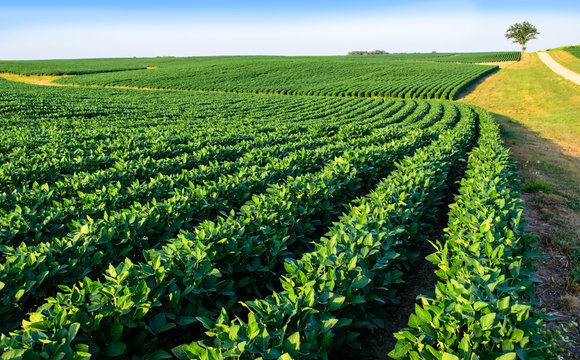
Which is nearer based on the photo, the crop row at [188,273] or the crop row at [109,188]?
the crop row at [188,273]

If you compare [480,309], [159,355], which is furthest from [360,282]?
[159,355]

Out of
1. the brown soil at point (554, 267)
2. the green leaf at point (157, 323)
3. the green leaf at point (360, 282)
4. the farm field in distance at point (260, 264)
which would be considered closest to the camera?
the farm field in distance at point (260, 264)

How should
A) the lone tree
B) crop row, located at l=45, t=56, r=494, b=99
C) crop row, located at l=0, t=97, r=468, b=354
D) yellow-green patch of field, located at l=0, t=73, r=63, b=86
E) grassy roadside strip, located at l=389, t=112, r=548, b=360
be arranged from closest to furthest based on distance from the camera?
grassy roadside strip, located at l=389, t=112, r=548, b=360, crop row, located at l=0, t=97, r=468, b=354, crop row, located at l=45, t=56, r=494, b=99, yellow-green patch of field, located at l=0, t=73, r=63, b=86, the lone tree

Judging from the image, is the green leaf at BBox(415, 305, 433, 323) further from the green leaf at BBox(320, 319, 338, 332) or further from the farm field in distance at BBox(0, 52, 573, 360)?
the green leaf at BBox(320, 319, 338, 332)

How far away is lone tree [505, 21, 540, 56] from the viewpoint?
106m

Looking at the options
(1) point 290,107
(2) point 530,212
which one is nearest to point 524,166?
(2) point 530,212

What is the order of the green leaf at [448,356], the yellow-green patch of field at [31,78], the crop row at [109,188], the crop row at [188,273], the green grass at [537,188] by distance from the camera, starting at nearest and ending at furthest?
1. the green leaf at [448,356]
2. the crop row at [188,273]
3. the crop row at [109,188]
4. the green grass at [537,188]
5. the yellow-green patch of field at [31,78]

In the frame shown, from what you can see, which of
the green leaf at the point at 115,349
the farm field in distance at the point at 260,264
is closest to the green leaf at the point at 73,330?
the farm field in distance at the point at 260,264

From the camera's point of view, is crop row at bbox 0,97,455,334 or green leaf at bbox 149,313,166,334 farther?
crop row at bbox 0,97,455,334

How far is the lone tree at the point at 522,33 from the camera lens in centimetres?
10649

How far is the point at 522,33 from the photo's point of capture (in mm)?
107625

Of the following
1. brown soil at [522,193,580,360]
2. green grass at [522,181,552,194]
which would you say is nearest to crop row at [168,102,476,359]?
brown soil at [522,193,580,360]

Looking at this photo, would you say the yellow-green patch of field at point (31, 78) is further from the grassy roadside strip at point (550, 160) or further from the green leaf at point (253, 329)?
the green leaf at point (253, 329)

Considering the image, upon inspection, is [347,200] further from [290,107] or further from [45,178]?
[290,107]
